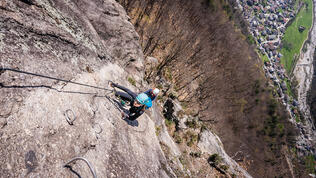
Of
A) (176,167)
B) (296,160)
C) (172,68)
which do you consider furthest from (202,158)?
(296,160)

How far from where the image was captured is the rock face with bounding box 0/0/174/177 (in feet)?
16.5

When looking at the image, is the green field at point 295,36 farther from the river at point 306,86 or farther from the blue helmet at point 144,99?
the blue helmet at point 144,99

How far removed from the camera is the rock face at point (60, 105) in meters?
5.02

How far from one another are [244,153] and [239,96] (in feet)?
50.9

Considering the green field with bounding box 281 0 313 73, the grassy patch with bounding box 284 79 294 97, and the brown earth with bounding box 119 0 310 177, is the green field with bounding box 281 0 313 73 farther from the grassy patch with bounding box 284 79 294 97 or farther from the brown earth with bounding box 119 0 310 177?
the brown earth with bounding box 119 0 310 177

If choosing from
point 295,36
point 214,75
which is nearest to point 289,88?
point 295,36

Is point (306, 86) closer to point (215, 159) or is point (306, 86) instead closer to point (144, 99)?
point (215, 159)

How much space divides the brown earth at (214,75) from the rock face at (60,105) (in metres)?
12.8

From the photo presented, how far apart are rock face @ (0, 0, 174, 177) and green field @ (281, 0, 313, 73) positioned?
12919 centimetres

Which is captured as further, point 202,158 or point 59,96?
point 202,158

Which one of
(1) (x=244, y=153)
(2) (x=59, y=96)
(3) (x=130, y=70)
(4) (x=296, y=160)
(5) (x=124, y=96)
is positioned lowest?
(4) (x=296, y=160)

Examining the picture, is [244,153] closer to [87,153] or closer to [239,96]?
[239,96]

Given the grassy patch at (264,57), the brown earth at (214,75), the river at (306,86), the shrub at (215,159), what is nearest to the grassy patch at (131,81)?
the brown earth at (214,75)

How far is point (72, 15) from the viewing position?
914 centimetres
